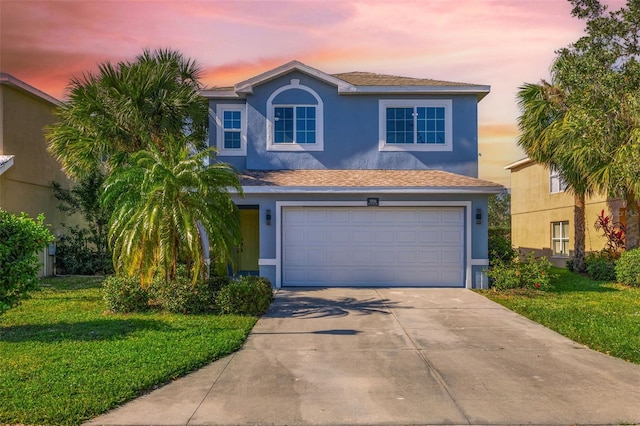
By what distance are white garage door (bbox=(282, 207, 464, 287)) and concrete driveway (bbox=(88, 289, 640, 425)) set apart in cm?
442

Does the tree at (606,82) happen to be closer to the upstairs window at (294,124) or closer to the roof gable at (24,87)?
the upstairs window at (294,124)

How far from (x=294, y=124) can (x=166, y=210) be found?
6621mm

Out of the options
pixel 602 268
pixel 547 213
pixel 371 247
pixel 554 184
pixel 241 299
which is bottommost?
pixel 241 299

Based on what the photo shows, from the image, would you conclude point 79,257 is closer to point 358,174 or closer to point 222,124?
point 222,124

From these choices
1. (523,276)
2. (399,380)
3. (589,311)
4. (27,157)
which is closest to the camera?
(399,380)

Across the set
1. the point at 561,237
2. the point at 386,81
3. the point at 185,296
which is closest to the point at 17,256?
the point at 185,296

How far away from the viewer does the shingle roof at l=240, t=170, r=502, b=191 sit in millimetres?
13789

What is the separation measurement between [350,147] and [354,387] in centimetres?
1036

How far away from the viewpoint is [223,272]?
1058cm

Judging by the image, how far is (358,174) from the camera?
15.0 meters

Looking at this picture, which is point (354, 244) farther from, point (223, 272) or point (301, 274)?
point (223, 272)

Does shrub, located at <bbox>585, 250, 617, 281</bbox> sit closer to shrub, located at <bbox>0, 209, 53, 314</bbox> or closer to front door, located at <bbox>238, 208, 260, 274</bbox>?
front door, located at <bbox>238, 208, 260, 274</bbox>

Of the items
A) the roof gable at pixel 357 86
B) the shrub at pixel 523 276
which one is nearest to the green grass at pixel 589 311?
the shrub at pixel 523 276

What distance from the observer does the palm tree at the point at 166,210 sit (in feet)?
31.9
